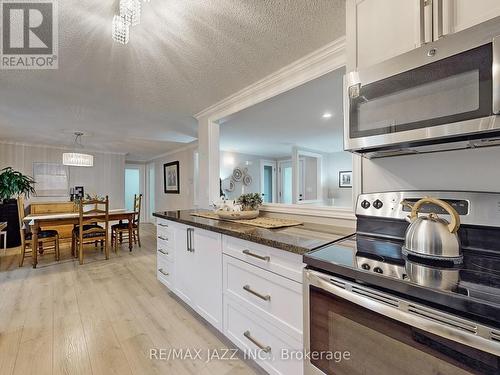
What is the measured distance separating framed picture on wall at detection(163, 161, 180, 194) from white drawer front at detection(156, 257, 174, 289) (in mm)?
3622

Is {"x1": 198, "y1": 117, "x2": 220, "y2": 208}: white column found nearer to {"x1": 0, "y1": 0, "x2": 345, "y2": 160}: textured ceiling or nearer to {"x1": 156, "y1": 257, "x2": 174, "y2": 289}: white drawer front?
{"x1": 0, "y1": 0, "x2": 345, "y2": 160}: textured ceiling

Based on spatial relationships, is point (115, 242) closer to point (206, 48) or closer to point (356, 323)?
point (206, 48)

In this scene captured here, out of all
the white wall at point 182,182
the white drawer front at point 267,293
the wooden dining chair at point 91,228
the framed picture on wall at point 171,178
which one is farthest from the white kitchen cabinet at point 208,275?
the framed picture on wall at point 171,178

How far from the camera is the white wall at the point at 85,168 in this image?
16.9ft

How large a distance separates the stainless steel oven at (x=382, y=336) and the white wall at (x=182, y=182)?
4810 millimetres

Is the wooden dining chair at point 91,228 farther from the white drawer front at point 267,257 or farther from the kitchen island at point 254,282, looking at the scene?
the white drawer front at point 267,257

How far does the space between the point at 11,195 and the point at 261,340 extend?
5.55 meters

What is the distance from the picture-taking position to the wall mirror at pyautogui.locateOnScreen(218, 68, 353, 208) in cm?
273

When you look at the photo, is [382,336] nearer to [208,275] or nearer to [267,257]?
[267,257]

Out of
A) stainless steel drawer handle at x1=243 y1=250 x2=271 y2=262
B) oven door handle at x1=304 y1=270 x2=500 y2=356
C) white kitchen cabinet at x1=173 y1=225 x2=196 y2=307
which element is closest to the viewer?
oven door handle at x1=304 y1=270 x2=500 y2=356

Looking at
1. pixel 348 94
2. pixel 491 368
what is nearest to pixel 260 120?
pixel 348 94

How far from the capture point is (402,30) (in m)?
1.05

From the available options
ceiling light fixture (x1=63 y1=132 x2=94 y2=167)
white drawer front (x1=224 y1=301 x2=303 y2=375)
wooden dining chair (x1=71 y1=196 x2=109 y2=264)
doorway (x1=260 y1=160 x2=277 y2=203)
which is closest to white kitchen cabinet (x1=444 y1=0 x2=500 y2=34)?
white drawer front (x1=224 y1=301 x2=303 y2=375)

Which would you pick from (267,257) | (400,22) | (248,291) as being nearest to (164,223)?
(248,291)
